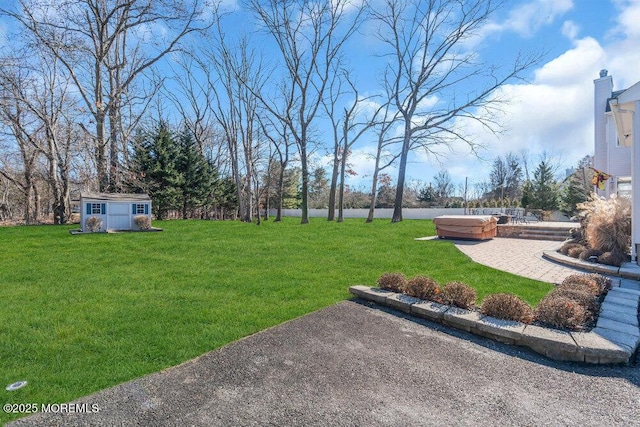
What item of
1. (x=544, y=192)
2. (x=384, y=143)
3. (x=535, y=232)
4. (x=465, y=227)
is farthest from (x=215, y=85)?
(x=544, y=192)

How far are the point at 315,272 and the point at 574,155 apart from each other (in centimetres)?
3992

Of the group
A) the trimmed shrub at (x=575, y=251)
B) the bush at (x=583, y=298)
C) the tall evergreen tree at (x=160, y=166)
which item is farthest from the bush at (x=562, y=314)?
the tall evergreen tree at (x=160, y=166)

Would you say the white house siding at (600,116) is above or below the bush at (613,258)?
above

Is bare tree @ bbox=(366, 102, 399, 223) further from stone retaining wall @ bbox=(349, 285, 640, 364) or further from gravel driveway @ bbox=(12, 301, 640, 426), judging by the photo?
gravel driveway @ bbox=(12, 301, 640, 426)

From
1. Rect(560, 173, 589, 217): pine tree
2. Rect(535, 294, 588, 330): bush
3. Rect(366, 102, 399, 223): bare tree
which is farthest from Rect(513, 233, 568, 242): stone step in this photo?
Rect(560, 173, 589, 217): pine tree

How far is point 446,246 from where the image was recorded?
8.52 meters

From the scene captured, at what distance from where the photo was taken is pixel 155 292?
4512mm

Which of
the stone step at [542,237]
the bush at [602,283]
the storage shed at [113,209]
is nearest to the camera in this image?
the bush at [602,283]

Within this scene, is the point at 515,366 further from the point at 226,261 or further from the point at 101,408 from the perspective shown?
the point at 226,261

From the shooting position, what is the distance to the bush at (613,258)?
605 cm

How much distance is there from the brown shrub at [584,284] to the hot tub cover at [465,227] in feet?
19.8

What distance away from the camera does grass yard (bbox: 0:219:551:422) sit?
2.57 metres

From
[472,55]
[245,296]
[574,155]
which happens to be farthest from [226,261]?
[574,155]

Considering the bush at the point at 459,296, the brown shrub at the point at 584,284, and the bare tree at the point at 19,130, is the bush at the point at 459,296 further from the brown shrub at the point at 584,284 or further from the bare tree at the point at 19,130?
the bare tree at the point at 19,130
